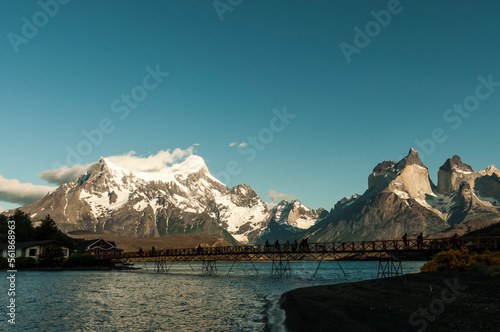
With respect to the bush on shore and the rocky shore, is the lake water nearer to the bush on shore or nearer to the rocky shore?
the rocky shore

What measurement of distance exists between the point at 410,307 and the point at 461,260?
76.4ft

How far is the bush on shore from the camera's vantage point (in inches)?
1670

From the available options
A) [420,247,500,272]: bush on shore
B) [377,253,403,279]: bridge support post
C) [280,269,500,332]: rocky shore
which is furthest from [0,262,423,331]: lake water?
[377,253,403,279]: bridge support post

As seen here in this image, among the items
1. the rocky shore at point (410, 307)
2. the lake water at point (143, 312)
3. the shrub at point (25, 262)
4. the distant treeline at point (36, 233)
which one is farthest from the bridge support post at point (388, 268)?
the distant treeline at point (36, 233)

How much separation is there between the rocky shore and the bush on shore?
557 cm

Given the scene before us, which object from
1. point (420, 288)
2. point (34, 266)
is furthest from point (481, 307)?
point (34, 266)

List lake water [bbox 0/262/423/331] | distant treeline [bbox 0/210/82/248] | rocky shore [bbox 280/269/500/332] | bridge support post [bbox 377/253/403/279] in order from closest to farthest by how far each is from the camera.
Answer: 1. rocky shore [bbox 280/269/500/332]
2. lake water [bbox 0/262/423/331]
3. bridge support post [bbox 377/253/403/279]
4. distant treeline [bbox 0/210/82/248]

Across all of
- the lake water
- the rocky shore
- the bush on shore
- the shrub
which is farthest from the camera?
the shrub

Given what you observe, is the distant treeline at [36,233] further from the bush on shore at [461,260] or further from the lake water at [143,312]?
the bush on shore at [461,260]

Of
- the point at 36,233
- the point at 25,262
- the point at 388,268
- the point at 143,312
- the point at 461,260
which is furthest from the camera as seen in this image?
the point at 36,233

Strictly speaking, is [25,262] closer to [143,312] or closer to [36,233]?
[36,233]

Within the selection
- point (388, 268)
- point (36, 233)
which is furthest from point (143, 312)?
point (36, 233)

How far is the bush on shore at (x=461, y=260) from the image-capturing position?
139ft

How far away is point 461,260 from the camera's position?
4409 cm
